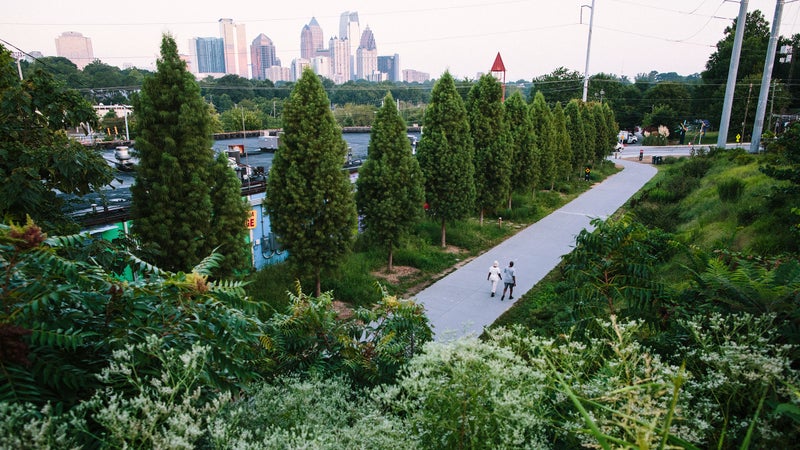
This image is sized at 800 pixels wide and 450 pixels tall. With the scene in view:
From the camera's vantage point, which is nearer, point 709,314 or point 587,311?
point 709,314

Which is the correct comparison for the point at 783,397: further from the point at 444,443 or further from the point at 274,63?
the point at 274,63

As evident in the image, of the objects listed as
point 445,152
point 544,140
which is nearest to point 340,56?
point 544,140

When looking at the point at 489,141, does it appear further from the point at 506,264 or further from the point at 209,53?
the point at 209,53

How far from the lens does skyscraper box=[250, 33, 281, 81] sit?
122m

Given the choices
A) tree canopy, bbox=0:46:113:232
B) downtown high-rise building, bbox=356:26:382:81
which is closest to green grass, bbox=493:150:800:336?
tree canopy, bbox=0:46:113:232

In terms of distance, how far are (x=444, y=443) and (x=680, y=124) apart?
64617 mm

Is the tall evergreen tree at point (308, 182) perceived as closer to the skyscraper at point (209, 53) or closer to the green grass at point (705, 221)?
the green grass at point (705, 221)

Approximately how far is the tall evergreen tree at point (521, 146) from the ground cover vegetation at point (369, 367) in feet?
55.0

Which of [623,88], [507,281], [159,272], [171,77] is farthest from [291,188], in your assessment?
[623,88]

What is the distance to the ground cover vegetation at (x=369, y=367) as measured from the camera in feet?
8.16

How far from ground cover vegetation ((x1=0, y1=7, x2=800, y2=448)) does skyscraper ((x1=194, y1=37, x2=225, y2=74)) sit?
368ft

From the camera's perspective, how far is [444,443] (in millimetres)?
2736

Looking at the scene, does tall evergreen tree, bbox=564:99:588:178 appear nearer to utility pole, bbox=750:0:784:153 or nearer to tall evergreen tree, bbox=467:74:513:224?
utility pole, bbox=750:0:784:153

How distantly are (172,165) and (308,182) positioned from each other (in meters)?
3.41
